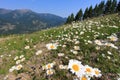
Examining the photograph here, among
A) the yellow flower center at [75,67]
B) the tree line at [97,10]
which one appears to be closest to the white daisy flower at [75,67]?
the yellow flower center at [75,67]

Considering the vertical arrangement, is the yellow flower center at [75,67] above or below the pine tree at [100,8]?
below

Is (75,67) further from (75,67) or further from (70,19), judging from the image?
(70,19)

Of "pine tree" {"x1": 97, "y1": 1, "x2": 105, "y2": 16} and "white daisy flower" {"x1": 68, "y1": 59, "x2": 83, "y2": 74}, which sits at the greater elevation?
"pine tree" {"x1": 97, "y1": 1, "x2": 105, "y2": 16}

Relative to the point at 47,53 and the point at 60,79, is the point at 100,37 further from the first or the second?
the point at 60,79

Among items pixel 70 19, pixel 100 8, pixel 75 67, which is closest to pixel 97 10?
pixel 100 8

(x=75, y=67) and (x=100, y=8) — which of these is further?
(x=100, y=8)

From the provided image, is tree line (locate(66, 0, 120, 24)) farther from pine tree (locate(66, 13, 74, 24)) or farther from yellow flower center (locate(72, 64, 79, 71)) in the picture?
yellow flower center (locate(72, 64, 79, 71))

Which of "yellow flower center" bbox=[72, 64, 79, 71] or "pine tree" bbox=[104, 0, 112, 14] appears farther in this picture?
"pine tree" bbox=[104, 0, 112, 14]

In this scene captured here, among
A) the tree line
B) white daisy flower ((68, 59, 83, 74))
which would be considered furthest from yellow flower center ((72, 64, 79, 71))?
the tree line

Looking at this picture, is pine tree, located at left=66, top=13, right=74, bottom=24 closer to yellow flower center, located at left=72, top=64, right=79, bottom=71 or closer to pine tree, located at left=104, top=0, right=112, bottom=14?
pine tree, located at left=104, top=0, right=112, bottom=14

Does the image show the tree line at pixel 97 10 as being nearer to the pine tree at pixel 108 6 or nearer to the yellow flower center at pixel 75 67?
the pine tree at pixel 108 6

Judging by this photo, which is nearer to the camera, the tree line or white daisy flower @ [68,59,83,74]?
white daisy flower @ [68,59,83,74]

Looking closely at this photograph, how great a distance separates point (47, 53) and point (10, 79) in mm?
2001

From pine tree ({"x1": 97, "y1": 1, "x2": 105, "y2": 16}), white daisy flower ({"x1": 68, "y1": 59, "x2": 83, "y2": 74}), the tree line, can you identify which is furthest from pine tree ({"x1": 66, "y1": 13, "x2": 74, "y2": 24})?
white daisy flower ({"x1": 68, "y1": 59, "x2": 83, "y2": 74})
